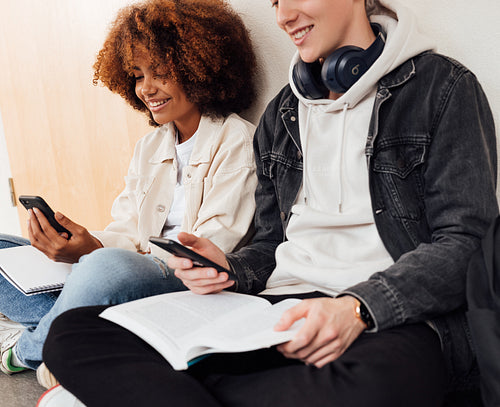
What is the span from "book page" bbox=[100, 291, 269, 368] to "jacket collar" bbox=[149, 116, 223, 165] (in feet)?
1.76

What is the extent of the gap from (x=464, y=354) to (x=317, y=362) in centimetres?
27

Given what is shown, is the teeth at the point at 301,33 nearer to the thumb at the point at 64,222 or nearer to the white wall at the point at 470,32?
the white wall at the point at 470,32

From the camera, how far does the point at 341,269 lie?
979mm

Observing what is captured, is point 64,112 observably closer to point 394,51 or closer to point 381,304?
point 394,51

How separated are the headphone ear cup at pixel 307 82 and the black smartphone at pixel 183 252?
0.43 meters

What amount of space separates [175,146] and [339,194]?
0.68 metres

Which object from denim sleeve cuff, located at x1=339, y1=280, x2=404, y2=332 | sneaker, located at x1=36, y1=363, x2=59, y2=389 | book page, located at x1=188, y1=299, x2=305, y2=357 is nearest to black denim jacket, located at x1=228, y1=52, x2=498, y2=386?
denim sleeve cuff, located at x1=339, y1=280, x2=404, y2=332

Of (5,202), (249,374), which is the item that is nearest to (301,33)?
(249,374)

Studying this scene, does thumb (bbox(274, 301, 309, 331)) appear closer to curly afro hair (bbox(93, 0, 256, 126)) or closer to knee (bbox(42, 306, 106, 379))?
knee (bbox(42, 306, 106, 379))

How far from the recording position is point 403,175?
0.97 metres

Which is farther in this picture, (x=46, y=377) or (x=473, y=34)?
(x=46, y=377)

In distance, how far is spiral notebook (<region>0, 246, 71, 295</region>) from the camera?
137 cm

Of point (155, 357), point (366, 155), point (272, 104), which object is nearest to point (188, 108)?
point (272, 104)

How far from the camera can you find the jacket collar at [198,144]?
4.76 feet
